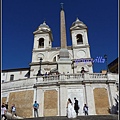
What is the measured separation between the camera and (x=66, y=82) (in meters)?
19.8

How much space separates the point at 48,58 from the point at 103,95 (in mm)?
25707

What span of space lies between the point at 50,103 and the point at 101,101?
5956 millimetres

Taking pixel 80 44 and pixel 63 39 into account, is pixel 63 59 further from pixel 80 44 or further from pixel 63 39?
pixel 80 44

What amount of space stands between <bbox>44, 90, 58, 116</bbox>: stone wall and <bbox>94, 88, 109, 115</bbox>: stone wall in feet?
15.3

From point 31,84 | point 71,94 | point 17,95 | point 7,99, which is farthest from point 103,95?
point 7,99

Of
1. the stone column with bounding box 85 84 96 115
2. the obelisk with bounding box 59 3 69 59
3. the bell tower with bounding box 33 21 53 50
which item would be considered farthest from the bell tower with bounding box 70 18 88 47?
the stone column with bounding box 85 84 96 115

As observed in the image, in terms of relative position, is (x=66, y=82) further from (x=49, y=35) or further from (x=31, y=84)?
(x=49, y=35)

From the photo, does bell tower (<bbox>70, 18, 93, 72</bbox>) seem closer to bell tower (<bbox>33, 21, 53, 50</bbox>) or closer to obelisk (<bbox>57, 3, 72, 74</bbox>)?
bell tower (<bbox>33, 21, 53, 50</bbox>)

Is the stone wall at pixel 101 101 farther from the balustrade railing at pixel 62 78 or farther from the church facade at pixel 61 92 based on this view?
the balustrade railing at pixel 62 78

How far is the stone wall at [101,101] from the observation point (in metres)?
18.4

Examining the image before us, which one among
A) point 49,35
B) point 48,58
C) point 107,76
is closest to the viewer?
point 107,76

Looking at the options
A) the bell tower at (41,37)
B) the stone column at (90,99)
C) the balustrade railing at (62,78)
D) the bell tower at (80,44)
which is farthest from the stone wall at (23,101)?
the bell tower at (41,37)

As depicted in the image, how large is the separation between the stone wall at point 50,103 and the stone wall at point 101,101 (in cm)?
468

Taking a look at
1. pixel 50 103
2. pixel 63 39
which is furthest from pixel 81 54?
pixel 50 103
